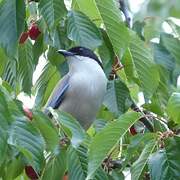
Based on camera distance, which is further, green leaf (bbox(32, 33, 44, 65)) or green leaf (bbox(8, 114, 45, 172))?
green leaf (bbox(32, 33, 44, 65))

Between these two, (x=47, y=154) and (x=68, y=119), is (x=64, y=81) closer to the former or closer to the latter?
(x=47, y=154)

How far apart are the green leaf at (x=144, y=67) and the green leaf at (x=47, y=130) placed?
2.85ft

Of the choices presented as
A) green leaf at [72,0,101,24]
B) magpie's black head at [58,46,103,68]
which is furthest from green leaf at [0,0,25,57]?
magpie's black head at [58,46,103,68]

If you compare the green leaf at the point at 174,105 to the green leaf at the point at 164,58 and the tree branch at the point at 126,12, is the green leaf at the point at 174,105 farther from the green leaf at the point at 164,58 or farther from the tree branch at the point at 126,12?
the tree branch at the point at 126,12

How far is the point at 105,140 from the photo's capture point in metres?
2.62

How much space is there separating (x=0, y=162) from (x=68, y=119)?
→ 0.36 m

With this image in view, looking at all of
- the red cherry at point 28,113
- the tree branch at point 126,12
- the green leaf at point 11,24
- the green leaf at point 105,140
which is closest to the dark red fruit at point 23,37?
the green leaf at point 11,24

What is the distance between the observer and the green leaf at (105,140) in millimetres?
2564

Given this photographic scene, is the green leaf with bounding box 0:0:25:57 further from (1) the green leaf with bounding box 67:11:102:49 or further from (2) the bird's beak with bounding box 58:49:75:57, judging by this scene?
(2) the bird's beak with bounding box 58:49:75:57

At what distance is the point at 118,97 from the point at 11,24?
781mm

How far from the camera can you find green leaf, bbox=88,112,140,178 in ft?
8.41

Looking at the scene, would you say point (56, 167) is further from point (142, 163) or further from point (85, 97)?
point (85, 97)

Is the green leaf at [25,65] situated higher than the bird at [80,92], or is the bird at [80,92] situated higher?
the green leaf at [25,65]

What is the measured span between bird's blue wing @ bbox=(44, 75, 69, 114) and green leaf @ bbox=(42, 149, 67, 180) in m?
1.24
